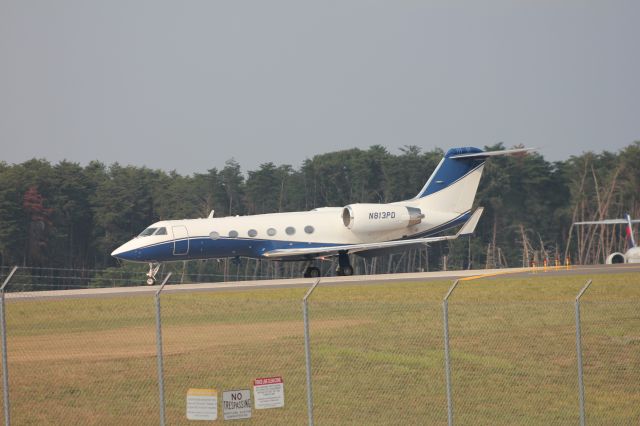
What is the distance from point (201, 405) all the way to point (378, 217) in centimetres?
2872

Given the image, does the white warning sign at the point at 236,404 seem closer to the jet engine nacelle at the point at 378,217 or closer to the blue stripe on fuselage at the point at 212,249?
the blue stripe on fuselage at the point at 212,249

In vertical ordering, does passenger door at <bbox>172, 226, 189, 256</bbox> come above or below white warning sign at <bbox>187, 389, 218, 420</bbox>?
above

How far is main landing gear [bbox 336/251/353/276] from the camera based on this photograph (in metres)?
42.9

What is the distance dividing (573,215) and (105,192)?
34405 mm

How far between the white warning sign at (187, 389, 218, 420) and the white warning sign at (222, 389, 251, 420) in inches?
5.6

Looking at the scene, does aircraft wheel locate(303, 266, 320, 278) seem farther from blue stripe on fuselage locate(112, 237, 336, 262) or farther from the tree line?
the tree line

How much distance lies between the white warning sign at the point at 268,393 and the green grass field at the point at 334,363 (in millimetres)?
3129

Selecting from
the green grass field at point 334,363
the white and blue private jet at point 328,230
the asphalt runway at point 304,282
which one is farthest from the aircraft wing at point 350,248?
the green grass field at point 334,363

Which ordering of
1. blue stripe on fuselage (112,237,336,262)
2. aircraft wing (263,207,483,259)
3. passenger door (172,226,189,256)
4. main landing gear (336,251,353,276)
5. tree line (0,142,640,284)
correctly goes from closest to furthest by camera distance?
1. blue stripe on fuselage (112,237,336,262)
2. passenger door (172,226,189,256)
3. aircraft wing (263,207,483,259)
4. main landing gear (336,251,353,276)
5. tree line (0,142,640,284)

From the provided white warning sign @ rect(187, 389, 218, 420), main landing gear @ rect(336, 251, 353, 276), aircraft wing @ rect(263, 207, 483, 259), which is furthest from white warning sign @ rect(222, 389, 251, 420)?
main landing gear @ rect(336, 251, 353, 276)

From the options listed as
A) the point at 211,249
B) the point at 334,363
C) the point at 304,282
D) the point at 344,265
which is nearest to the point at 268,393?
the point at 334,363

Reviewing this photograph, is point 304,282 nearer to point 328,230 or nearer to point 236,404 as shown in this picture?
point 328,230

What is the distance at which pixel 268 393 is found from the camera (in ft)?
47.5

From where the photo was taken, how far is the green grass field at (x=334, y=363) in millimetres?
18078
